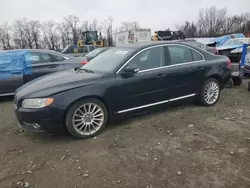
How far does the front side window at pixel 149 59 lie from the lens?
415cm

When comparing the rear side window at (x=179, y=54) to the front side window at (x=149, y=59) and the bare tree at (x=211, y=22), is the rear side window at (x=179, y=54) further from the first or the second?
the bare tree at (x=211, y=22)

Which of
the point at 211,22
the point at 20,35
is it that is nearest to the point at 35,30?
the point at 20,35

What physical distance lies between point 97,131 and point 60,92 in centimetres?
92

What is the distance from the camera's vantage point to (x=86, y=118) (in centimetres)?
371

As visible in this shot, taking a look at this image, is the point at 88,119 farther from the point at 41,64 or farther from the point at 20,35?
the point at 20,35

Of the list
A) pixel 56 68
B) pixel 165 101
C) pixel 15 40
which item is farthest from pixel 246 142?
pixel 15 40

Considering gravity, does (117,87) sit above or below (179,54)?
below

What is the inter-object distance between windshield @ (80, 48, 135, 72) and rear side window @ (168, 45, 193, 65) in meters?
0.88

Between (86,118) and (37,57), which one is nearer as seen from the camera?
(86,118)

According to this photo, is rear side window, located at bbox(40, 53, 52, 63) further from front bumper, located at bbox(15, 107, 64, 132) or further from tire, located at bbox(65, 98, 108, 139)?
tire, located at bbox(65, 98, 108, 139)

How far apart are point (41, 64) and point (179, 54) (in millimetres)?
3878

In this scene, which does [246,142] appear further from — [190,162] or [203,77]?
[203,77]

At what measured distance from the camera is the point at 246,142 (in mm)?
3422

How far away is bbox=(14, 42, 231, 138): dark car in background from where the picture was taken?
11.4 feet
